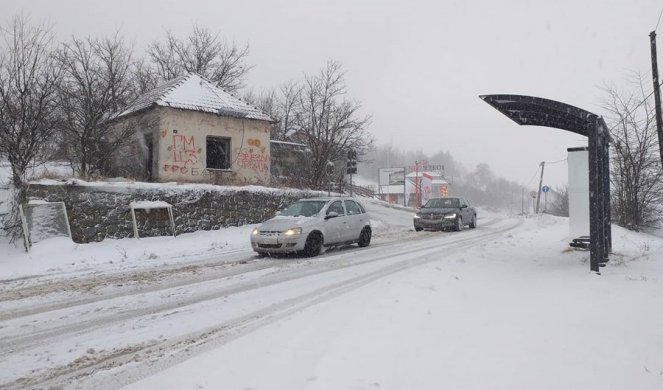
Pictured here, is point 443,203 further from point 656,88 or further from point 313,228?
point 313,228

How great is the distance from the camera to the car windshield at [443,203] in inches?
858

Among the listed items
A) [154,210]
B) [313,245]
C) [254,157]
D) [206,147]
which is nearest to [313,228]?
[313,245]

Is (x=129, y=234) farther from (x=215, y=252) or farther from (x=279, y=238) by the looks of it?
(x=279, y=238)

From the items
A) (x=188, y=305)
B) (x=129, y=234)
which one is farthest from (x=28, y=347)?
(x=129, y=234)

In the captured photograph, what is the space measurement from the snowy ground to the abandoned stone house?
881 cm

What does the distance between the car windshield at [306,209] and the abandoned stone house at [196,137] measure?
24.3ft

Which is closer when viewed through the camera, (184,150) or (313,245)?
(313,245)

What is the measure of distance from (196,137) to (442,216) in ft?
36.7

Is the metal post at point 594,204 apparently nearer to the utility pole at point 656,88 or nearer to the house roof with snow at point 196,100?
the utility pole at point 656,88

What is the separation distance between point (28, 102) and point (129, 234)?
5080mm

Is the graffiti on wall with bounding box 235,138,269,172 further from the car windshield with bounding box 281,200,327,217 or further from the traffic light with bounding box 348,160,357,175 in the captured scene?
the car windshield with bounding box 281,200,327,217

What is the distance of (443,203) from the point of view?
2212 cm

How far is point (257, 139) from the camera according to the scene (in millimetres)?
21422

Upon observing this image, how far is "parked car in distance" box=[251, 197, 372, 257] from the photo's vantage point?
37.6 ft
